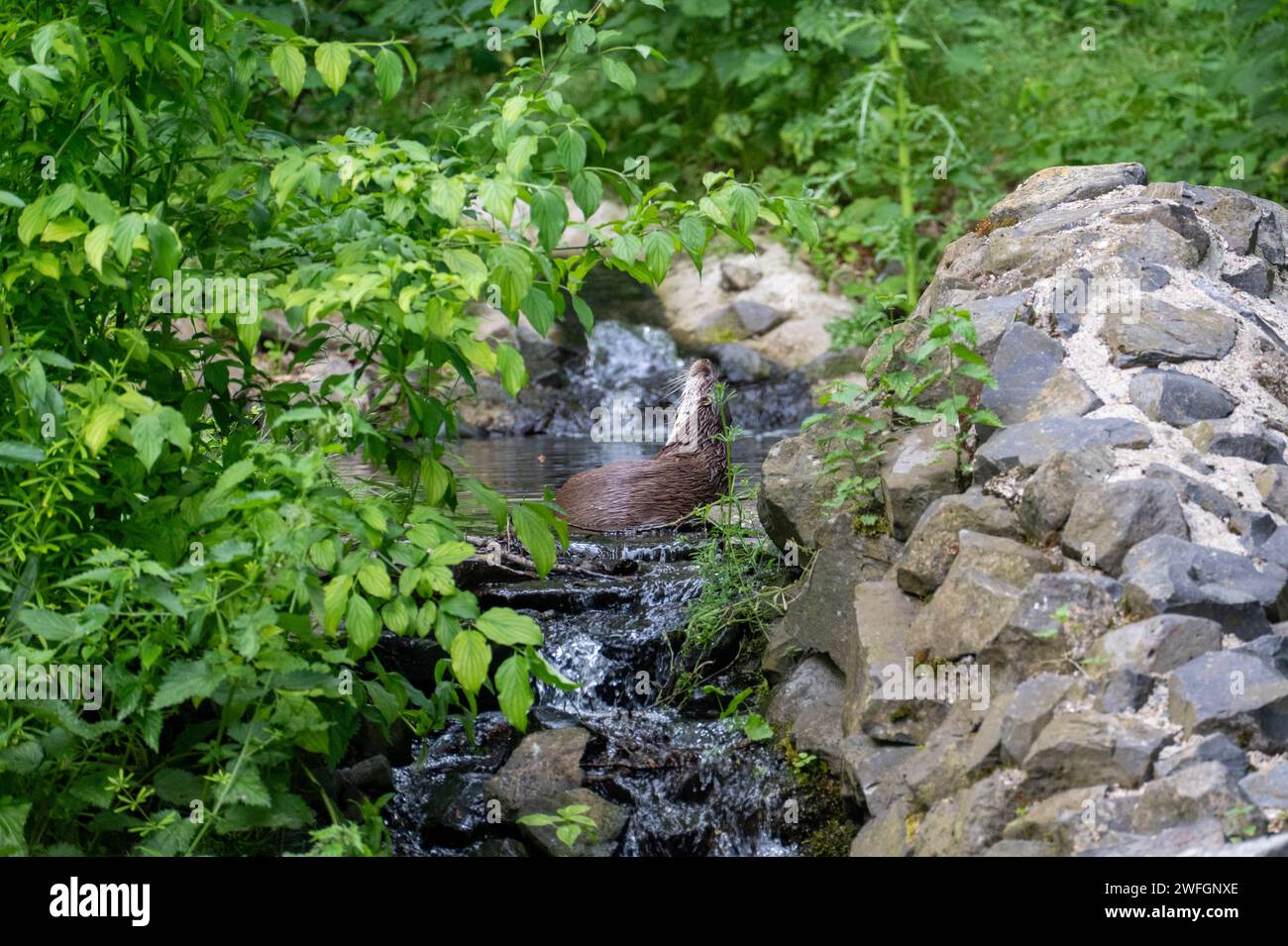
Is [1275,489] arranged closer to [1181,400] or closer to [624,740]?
[1181,400]

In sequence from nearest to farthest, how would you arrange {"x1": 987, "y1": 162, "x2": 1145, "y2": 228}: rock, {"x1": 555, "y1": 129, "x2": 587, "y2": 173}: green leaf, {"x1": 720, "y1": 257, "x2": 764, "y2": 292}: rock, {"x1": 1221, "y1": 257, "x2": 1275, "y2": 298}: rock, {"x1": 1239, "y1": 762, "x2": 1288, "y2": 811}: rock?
{"x1": 1239, "y1": 762, "x2": 1288, "y2": 811}: rock, {"x1": 555, "y1": 129, "x2": 587, "y2": 173}: green leaf, {"x1": 1221, "y1": 257, "x2": 1275, "y2": 298}: rock, {"x1": 987, "y1": 162, "x2": 1145, "y2": 228}: rock, {"x1": 720, "y1": 257, "x2": 764, "y2": 292}: rock

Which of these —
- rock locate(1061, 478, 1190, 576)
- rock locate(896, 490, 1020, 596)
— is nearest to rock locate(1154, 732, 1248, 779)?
rock locate(1061, 478, 1190, 576)

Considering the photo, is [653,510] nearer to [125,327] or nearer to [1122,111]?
[125,327]

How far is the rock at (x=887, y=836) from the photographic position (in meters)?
3.38

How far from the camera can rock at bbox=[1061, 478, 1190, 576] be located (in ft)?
11.5

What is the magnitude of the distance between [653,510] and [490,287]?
294 cm

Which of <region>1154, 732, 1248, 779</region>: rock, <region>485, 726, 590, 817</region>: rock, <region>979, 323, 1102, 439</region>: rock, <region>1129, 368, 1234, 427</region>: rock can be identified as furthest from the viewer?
<region>485, 726, 590, 817</region>: rock

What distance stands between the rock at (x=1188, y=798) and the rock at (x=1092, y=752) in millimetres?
78

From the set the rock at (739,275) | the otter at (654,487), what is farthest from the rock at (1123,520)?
the rock at (739,275)

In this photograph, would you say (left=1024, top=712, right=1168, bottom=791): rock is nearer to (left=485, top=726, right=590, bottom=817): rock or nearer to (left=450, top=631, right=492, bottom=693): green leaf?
(left=450, top=631, right=492, bottom=693): green leaf

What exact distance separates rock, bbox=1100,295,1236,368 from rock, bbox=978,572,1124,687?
1.00 metres

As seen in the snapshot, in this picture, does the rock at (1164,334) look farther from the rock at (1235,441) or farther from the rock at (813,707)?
the rock at (813,707)

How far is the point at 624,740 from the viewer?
4.50 m
